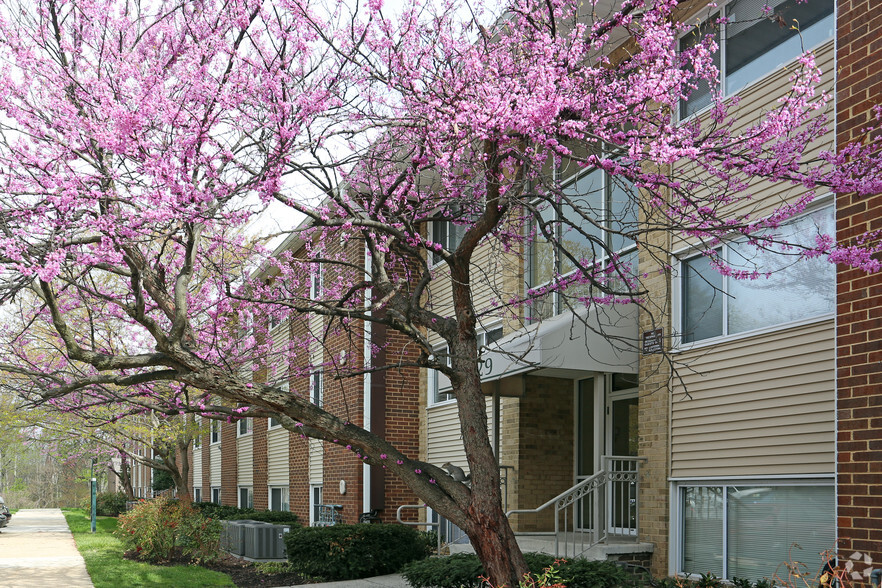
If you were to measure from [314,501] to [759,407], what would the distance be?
1458 cm

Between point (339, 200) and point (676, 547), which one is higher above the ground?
point (339, 200)

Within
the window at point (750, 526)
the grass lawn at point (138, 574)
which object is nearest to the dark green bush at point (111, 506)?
the grass lawn at point (138, 574)

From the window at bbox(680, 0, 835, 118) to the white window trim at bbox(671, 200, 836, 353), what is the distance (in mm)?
1605

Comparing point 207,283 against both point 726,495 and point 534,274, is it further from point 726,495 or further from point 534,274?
point 726,495

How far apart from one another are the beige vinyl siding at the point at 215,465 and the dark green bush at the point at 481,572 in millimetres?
25212

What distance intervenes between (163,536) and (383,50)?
12257 millimetres

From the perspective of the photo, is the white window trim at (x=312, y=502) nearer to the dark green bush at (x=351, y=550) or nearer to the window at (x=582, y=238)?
the dark green bush at (x=351, y=550)

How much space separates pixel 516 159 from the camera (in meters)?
8.32

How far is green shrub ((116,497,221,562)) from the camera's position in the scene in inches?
666

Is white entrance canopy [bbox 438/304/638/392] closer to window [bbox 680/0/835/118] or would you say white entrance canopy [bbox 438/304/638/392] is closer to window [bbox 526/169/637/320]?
window [bbox 526/169/637/320]

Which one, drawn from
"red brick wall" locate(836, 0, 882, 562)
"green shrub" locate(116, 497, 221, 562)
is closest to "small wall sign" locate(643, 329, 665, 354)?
"red brick wall" locate(836, 0, 882, 562)

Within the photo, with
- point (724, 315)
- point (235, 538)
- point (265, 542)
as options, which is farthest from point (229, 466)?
point (724, 315)

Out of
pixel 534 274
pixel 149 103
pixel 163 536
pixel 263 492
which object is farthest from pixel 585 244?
pixel 263 492

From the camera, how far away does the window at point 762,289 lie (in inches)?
347
